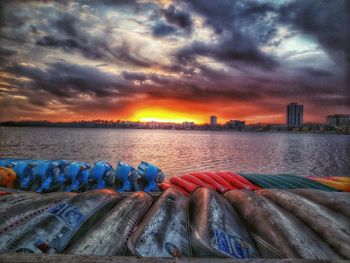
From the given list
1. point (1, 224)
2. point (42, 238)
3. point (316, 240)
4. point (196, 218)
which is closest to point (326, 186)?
point (316, 240)

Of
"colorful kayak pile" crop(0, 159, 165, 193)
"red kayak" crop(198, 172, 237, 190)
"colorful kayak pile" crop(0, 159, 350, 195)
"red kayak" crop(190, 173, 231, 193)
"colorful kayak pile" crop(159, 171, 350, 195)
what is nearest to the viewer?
"red kayak" crop(190, 173, 231, 193)

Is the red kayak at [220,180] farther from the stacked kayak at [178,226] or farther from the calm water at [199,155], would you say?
the calm water at [199,155]

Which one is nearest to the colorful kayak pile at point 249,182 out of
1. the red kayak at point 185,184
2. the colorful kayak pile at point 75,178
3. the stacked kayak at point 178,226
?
the red kayak at point 185,184

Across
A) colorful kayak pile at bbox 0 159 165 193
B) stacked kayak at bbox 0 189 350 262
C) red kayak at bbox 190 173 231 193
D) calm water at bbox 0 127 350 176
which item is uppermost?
stacked kayak at bbox 0 189 350 262

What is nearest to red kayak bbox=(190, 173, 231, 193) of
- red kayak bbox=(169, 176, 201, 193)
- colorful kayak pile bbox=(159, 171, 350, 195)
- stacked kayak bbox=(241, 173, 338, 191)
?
colorful kayak pile bbox=(159, 171, 350, 195)

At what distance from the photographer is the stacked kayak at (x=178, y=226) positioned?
226 centimetres

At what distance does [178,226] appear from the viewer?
2.69 m

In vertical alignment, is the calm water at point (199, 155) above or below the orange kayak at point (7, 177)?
below

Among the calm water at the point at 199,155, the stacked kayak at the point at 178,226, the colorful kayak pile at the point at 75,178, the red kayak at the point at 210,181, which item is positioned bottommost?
the calm water at the point at 199,155

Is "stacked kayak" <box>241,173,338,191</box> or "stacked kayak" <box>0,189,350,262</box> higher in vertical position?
"stacked kayak" <box>0,189,350,262</box>

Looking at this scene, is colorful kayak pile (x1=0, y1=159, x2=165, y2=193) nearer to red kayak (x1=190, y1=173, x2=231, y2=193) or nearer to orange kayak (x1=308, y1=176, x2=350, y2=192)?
red kayak (x1=190, y1=173, x2=231, y2=193)

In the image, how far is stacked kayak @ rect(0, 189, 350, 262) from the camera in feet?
7.42

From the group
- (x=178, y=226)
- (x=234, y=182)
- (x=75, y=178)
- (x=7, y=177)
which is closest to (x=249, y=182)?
(x=234, y=182)

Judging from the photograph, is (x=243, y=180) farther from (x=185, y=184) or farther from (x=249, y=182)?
(x=185, y=184)
